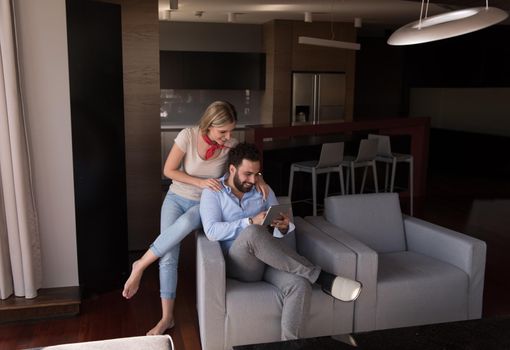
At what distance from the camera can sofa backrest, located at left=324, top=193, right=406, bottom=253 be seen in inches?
146

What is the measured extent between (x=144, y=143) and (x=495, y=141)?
23.5 ft

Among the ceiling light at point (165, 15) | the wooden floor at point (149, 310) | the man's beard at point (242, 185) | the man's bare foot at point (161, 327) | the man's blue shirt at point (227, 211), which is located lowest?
the wooden floor at point (149, 310)

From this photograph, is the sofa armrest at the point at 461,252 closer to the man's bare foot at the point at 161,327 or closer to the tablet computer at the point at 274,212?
the tablet computer at the point at 274,212

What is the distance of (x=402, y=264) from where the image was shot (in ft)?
11.3

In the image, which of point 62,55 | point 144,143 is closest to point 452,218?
point 144,143

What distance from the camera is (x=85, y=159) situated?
3805 millimetres

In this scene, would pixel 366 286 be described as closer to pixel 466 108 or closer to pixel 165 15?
pixel 165 15

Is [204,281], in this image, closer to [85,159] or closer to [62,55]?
[85,159]

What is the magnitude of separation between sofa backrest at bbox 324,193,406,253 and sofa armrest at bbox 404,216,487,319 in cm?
17

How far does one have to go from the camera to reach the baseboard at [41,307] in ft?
11.5

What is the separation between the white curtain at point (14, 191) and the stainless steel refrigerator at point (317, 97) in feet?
19.4

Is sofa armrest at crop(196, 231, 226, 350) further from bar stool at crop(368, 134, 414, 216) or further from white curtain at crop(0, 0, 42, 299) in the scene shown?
bar stool at crop(368, 134, 414, 216)

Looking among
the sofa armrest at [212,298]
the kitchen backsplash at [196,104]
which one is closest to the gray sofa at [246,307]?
the sofa armrest at [212,298]

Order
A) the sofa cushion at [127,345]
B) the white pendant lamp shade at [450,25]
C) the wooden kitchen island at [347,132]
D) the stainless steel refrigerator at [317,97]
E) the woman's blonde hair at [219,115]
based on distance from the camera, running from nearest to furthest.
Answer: the sofa cushion at [127,345], the white pendant lamp shade at [450,25], the woman's blonde hair at [219,115], the wooden kitchen island at [347,132], the stainless steel refrigerator at [317,97]
